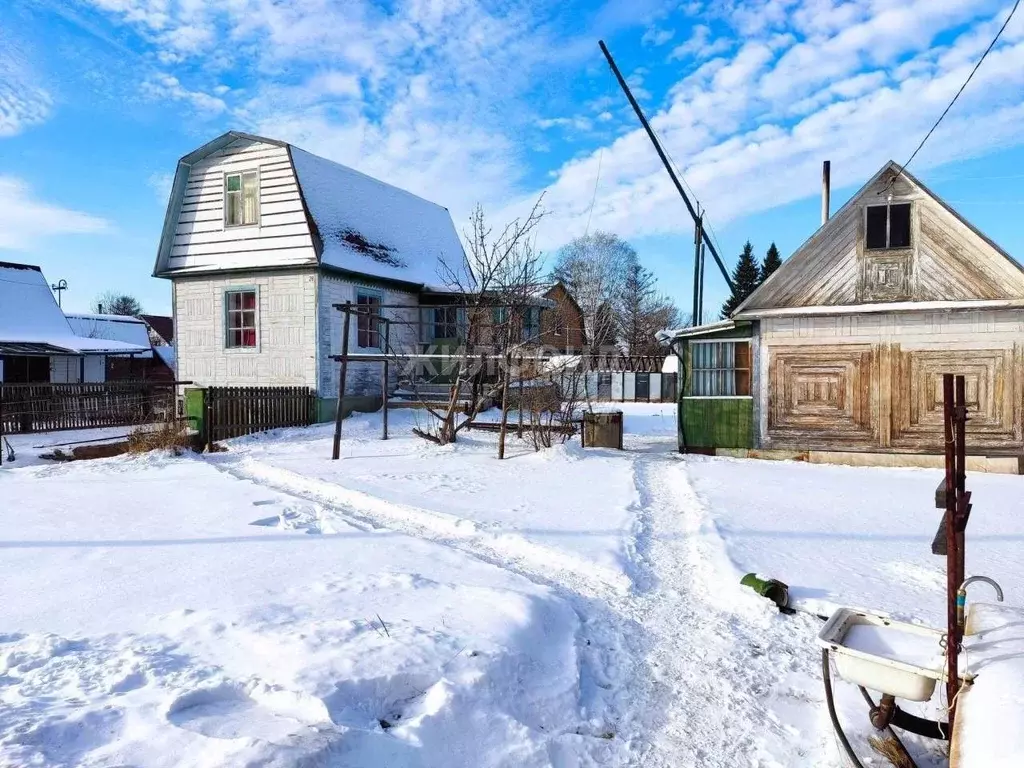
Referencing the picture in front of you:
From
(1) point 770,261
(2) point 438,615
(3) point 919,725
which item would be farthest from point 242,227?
(1) point 770,261

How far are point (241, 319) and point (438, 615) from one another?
15.1m

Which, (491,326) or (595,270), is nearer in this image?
(491,326)

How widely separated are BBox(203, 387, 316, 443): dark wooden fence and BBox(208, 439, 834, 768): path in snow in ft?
24.7

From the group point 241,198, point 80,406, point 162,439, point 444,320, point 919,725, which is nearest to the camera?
point 919,725

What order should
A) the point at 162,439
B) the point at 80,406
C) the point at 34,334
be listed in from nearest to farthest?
the point at 162,439 → the point at 80,406 → the point at 34,334

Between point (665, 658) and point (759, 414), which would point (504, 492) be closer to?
point (665, 658)

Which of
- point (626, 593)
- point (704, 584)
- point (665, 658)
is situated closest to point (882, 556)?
point (704, 584)

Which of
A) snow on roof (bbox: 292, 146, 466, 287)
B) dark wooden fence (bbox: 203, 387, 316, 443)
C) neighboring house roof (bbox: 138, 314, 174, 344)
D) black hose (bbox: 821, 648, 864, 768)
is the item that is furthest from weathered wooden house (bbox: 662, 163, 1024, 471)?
neighboring house roof (bbox: 138, 314, 174, 344)

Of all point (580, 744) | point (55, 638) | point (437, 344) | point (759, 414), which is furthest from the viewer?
point (437, 344)

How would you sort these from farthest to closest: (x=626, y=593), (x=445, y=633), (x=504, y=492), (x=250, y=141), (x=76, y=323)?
(x=76, y=323) < (x=250, y=141) < (x=504, y=492) < (x=626, y=593) < (x=445, y=633)

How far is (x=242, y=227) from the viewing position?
56.1ft

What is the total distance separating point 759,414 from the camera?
12789 mm

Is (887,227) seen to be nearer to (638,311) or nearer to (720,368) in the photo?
(720,368)

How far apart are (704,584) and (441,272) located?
54.0 ft
